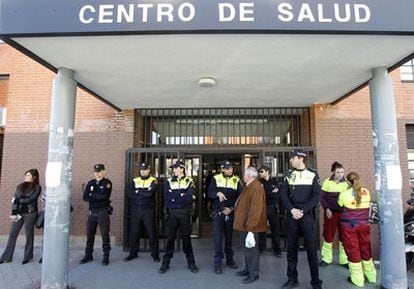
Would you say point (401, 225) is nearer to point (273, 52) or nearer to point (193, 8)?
point (273, 52)

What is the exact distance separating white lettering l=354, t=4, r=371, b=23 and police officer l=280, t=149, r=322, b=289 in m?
1.93

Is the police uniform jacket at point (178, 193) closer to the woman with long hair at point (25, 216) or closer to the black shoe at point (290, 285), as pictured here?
the black shoe at point (290, 285)

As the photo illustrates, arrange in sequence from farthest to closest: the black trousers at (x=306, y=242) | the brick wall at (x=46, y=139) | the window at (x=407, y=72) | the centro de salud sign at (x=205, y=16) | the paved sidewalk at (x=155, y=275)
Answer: the window at (x=407, y=72) → the brick wall at (x=46, y=139) → the paved sidewalk at (x=155, y=275) → the black trousers at (x=306, y=242) → the centro de salud sign at (x=205, y=16)

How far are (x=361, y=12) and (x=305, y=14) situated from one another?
2.24 ft

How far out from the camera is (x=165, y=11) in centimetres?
Answer: 384

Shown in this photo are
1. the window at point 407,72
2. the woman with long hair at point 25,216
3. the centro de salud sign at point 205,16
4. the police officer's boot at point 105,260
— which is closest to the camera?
the centro de salud sign at point 205,16

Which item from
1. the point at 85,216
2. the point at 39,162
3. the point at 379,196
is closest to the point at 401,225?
the point at 379,196

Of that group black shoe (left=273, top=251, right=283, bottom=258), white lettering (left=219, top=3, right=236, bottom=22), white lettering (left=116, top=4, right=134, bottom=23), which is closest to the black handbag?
white lettering (left=116, top=4, right=134, bottom=23)

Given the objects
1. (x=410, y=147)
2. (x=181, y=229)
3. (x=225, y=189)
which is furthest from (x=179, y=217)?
(x=410, y=147)

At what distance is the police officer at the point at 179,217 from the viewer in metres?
5.60

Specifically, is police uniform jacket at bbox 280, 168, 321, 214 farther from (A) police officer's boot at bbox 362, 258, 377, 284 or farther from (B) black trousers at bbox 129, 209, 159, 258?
(B) black trousers at bbox 129, 209, 159, 258

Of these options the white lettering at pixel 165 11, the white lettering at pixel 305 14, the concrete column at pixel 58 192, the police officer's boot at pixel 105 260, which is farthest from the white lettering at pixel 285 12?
the police officer's boot at pixel 105 260

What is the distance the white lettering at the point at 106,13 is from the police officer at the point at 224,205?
317 cm

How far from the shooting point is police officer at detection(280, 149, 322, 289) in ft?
15.0
